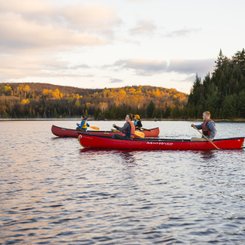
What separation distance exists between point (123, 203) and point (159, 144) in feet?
60.4

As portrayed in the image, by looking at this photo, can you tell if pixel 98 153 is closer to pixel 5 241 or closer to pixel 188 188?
pixel 188 188

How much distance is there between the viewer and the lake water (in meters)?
10.5

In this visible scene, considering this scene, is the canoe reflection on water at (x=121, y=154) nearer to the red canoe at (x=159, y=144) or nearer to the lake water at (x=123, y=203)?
the red canoe at (x=159, y=144)

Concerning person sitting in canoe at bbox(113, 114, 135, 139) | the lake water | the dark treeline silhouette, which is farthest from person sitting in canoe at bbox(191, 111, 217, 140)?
the dark treeline silhouette

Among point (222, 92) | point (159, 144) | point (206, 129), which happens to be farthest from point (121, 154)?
point (222, 92)

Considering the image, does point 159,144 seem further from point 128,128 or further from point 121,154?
point 121,154

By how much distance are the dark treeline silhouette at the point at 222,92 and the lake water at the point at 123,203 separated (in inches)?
4876

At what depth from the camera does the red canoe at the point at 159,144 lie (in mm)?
31906

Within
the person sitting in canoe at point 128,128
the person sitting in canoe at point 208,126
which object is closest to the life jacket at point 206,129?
the person sitting in canoe at point 208,126

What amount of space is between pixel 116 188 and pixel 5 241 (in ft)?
23.2

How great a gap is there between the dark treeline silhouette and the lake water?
4876 inches

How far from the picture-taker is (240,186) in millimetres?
16938

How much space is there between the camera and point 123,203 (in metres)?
13.9

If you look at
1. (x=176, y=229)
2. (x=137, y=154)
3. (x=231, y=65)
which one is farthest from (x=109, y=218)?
(x=231, y=65)
